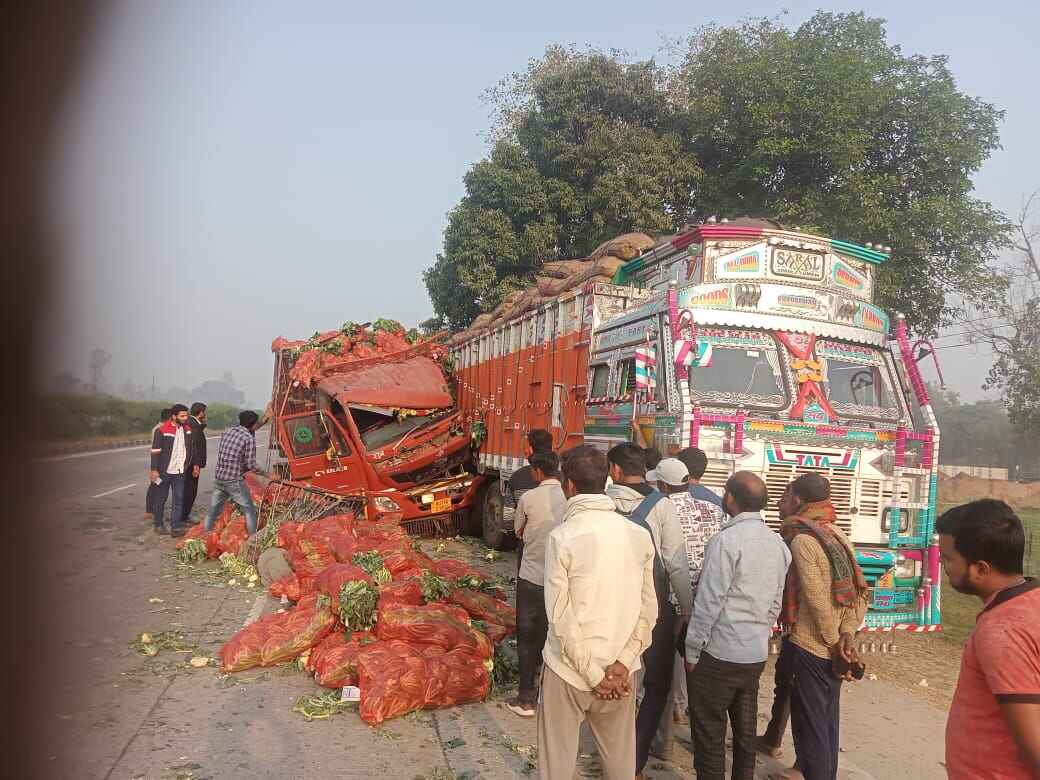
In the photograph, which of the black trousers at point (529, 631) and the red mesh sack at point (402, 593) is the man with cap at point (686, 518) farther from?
the red mesh sack at point (402, 593)

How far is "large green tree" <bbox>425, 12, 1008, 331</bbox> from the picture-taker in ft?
48.7

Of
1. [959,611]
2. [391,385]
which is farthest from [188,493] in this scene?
[959,611]

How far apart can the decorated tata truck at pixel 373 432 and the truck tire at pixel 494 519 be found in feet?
0.76

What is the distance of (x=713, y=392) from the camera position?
6.76 metres

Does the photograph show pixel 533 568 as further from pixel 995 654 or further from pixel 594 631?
pixel 995 654

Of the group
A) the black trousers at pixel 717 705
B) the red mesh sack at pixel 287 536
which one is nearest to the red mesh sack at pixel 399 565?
the red mesh sack at pixel 287 536

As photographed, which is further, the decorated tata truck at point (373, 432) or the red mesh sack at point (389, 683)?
the decorated tata truck at point (373, 432)

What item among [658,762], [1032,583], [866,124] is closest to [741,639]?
[658,762]

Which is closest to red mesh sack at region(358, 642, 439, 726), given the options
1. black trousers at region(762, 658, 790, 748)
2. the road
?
the road

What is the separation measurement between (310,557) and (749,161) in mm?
12730

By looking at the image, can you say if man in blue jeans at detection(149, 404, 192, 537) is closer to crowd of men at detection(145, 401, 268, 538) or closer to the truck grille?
→ crowd of men at detection(145, 401, 268, 538)

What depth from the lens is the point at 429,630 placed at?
5.54 m

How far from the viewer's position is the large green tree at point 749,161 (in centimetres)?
1484

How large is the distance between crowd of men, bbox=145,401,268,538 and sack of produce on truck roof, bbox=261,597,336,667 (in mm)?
3980
